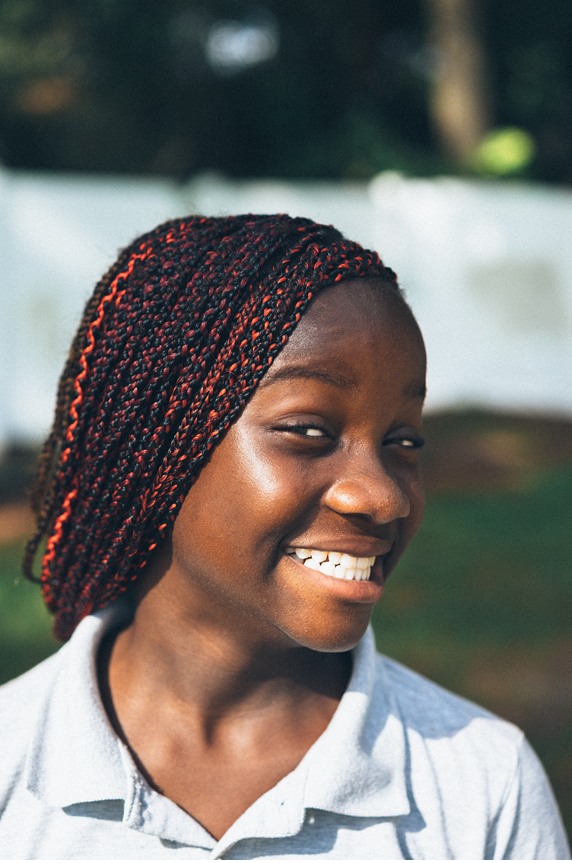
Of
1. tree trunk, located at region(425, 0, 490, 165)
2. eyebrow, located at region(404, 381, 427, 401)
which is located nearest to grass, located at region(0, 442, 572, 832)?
eyebrow, located at region(404, 381, 427, 401)

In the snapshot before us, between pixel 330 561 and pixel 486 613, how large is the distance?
13.5ft

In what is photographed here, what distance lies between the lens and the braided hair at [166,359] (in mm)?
1599

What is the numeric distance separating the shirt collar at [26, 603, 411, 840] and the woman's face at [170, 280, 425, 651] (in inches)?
9.3

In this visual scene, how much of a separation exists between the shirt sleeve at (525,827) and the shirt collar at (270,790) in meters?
0.22

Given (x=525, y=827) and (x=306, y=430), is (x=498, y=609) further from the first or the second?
(x=306, y=430)

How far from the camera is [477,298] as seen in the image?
1038cm

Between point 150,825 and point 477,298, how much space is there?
30.9 ft

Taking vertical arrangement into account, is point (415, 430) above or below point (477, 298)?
below

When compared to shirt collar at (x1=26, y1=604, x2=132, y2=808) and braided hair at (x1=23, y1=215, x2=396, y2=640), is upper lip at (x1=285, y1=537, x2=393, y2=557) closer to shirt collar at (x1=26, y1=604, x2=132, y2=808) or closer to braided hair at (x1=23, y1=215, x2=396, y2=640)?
braided hair at (x1=23, y1=215, x2=396, y2=640)

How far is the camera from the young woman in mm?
1573

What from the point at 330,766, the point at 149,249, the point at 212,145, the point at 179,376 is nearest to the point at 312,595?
the point at 330,766

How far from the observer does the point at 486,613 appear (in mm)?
5430

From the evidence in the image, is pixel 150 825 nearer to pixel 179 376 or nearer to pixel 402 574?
pixel 179 376

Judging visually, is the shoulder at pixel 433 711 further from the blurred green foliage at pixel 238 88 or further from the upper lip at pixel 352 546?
the blurred green foliage at pixel 238 88
